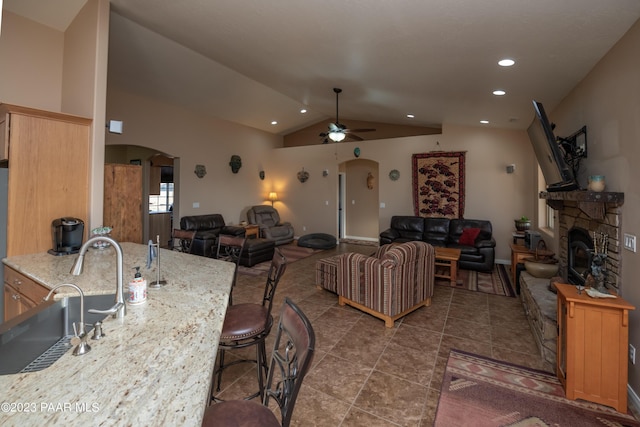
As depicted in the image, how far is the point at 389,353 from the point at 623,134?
8.19 ft

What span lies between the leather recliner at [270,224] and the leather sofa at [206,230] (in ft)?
2.83

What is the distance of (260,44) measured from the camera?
3.47m

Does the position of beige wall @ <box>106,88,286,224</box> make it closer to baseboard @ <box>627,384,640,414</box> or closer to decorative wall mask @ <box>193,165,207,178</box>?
decorative wall mask @ <box>193,165,207,178</box>

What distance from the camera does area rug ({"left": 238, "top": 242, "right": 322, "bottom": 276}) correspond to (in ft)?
17.8

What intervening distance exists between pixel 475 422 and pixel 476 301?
7.78ft

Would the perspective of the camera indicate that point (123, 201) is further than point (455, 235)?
No

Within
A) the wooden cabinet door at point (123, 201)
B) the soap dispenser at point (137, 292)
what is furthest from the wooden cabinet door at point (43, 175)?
the soap dispenser at point (137, 292)

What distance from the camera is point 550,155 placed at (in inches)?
119

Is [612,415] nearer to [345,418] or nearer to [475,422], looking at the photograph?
[475,422]

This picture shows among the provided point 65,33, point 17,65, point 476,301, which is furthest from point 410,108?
point 17,65

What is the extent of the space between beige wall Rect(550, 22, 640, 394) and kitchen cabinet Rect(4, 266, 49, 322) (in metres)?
3.83

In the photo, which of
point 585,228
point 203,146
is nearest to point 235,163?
point 203,146

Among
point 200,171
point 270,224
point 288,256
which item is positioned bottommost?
point 288,256

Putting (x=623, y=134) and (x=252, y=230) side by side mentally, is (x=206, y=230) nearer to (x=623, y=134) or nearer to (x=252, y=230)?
(x=252, y=230)
